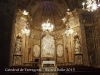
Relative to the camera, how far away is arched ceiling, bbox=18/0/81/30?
17734 millimetres

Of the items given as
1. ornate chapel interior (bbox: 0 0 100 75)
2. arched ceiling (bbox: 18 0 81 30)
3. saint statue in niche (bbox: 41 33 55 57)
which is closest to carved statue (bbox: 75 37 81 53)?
ornate chapel interior (bbox: 0 0 100 75)

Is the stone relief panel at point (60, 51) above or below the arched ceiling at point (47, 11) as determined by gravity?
below

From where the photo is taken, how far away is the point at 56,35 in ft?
61.8

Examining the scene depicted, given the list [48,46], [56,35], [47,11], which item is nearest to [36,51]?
[48,46]

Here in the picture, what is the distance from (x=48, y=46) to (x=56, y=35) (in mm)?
2122

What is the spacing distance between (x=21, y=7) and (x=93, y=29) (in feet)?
32.1

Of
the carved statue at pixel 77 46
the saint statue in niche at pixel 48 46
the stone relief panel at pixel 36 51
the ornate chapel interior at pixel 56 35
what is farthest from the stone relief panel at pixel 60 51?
the carved statue at pixel 77 46

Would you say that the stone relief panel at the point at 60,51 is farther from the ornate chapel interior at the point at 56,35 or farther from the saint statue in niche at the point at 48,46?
the saint statue in niche at the point at 48,46

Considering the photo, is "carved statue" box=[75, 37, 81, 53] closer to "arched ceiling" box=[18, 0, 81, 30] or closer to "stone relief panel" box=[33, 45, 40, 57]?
"arched ceiling" box=[18, 0, 81, 30]

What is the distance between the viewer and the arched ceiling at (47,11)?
17734 mm

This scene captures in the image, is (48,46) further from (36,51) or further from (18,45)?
(18,45)

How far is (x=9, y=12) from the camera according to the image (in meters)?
1.96

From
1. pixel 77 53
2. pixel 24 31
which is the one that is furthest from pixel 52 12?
pixel 77 53

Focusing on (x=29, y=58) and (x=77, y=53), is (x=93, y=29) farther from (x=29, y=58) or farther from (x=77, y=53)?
(x=29, y=58)
